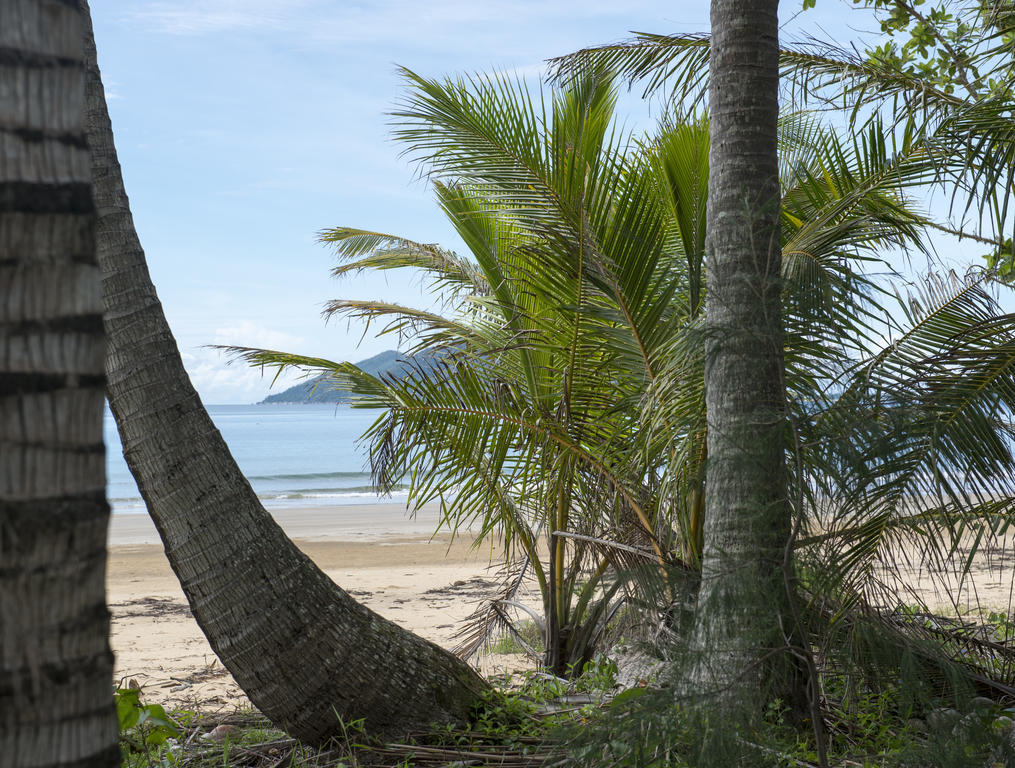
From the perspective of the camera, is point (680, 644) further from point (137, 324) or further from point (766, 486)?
point (137, 324)

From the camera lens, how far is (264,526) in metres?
2.90

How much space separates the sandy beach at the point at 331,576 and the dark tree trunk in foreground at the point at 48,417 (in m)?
3.19

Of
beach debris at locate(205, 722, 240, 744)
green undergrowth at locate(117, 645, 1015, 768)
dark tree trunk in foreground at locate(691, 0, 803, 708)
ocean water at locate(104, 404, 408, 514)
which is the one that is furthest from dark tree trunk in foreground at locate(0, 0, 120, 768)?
ocean water at locate(104, 404, 408, 514)

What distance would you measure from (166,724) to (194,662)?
3.58 m

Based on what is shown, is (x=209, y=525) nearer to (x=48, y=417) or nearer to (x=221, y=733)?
(x=221, y=733)

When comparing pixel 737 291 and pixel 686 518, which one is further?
pixel 686 518

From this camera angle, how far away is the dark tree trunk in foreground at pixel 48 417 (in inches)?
39.1

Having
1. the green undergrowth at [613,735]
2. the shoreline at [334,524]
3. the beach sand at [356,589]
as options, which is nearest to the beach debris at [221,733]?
the green undergrowth at [613,735]

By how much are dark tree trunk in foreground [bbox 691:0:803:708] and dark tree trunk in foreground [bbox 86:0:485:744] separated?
1.36 m

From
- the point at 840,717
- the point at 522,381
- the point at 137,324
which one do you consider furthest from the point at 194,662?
the point at 840,717

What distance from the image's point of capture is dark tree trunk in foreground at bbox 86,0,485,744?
9.04ft

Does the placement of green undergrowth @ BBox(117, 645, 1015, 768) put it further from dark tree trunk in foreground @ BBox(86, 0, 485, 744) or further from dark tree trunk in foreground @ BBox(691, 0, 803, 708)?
dark tree trunk in foreground @ BBox(86, 0, 485, 744)

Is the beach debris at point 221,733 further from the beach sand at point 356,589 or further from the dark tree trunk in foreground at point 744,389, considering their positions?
the dark tree trunk in foreground at point 744,389

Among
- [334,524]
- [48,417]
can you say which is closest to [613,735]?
[48,417]
